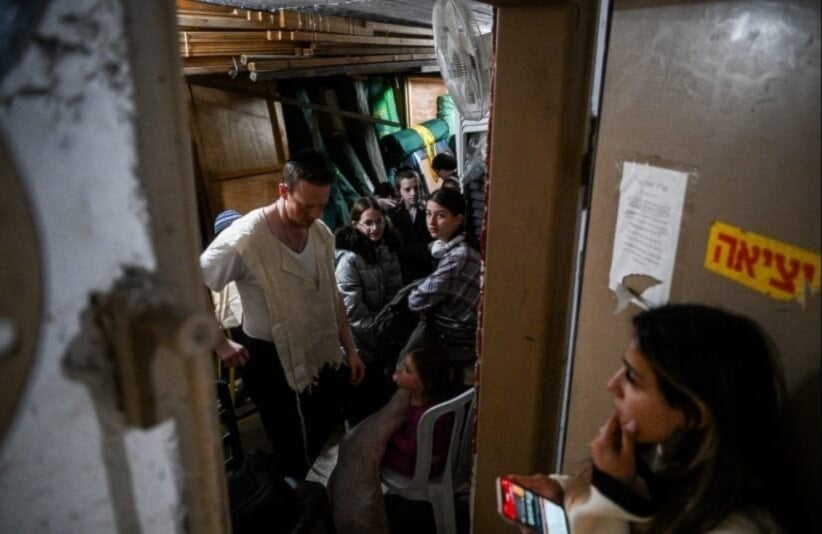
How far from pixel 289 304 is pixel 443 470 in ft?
3.12

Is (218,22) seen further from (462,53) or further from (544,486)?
(544,486)

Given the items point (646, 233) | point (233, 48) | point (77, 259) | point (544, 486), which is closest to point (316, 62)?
point (233, 48)

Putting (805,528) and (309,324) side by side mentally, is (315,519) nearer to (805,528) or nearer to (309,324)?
(309,324)

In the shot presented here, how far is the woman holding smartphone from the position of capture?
2.57ft

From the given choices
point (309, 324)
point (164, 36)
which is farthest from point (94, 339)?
point (309, 324)

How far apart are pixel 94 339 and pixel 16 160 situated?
6.7 inches

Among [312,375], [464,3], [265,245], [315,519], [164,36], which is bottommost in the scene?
[315,519]

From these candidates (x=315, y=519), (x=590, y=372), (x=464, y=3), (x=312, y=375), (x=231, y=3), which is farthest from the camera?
(x=231, y=3)

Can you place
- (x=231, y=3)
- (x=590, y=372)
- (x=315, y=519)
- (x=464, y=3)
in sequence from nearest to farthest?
(x=590, y=372) → (x=315, y=519) → (x=464, y=3) → (x=231, y=3)

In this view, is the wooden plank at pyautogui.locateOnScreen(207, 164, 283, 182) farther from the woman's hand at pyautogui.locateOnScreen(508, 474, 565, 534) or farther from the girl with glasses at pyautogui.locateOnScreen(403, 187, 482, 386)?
the woman's hand at pyautogui.locateOnScreen(508, 474, 565, 534)

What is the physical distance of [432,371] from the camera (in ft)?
6.87

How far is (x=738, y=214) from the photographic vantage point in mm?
856

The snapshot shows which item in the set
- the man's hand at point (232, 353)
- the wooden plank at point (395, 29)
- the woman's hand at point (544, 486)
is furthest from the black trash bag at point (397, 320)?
the wooden plank at point (395, 29)

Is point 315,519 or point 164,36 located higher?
point 164,36
